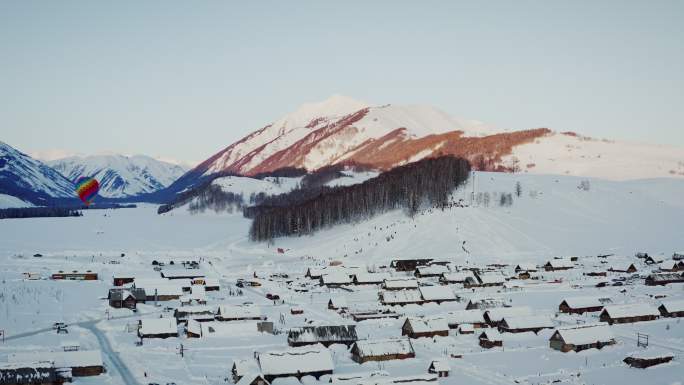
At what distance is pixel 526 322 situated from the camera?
4862 cm

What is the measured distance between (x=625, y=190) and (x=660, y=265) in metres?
71.0

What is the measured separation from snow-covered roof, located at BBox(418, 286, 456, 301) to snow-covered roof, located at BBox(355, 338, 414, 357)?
67.6 ft

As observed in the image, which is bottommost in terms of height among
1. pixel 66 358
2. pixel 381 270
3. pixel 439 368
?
pixel 381 270

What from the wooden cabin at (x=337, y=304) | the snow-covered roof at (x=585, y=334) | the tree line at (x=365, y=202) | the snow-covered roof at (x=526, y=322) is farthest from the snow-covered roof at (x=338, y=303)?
the tree line at (x=365, y=202)

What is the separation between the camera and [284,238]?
425ft

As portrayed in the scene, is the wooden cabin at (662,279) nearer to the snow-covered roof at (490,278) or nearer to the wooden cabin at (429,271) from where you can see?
the snow-covered roof at (490,278)

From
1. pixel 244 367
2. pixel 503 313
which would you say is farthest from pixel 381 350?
pixel 503 313

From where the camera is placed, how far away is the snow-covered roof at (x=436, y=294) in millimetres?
62719

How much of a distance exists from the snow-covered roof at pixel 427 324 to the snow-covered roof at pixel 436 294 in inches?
532

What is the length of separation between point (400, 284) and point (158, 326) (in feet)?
101

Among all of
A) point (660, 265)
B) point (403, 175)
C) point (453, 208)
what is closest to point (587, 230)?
point (453, 208)

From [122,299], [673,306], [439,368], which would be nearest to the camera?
[439,368]

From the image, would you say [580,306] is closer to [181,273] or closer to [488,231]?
[488,231]

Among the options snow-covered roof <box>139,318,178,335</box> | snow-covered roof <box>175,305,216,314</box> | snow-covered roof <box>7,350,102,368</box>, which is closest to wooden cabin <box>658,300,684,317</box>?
snow-covered roof <box>175,305,216,314</box>
